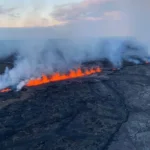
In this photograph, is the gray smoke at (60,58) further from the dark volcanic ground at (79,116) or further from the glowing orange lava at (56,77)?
the dark volcanic ground at (79,116)

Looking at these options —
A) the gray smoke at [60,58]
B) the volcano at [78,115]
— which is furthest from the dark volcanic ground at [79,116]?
the gray smoke at [60,58]

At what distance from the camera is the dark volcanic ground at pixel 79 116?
1428cm

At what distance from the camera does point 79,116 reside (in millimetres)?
17375

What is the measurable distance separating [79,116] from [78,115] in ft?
0.56

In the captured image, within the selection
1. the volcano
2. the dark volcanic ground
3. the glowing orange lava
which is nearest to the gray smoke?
the glowing orange lava

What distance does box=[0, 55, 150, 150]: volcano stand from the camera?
1430 cm

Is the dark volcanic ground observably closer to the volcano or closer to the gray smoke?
the volcano

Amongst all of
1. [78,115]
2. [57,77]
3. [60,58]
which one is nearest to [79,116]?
[78,115]

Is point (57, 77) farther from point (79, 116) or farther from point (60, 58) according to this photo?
point (79, 116)

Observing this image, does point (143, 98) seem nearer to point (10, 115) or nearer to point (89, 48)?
point (10, 115)

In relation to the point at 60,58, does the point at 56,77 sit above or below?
above

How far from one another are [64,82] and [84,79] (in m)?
1.78

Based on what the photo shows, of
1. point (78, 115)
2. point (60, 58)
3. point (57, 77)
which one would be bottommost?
point (60, 58)

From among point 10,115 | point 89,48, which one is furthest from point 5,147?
point 89,48
